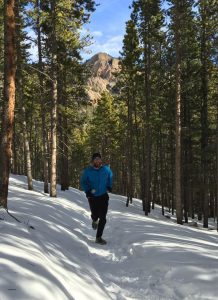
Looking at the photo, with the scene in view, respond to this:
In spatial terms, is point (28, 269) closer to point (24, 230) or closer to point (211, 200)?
point (24, 230)

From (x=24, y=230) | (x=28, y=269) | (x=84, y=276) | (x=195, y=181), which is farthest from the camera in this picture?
(x=195, y=181)

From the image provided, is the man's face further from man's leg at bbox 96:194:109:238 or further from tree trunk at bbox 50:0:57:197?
tree trunk at bbox 50:0:57:197

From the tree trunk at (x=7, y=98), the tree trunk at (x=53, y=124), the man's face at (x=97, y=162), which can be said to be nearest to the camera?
the man's face at (x=97, y=162)

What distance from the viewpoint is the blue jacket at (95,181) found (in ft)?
30.1

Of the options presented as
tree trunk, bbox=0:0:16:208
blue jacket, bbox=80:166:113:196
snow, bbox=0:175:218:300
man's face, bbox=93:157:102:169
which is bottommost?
snow, bbox=0:175:218:300

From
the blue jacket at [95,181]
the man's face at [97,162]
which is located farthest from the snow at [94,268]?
the man's face at [97,162]

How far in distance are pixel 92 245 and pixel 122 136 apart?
3832cm

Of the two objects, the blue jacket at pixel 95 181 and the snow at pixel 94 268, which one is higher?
the blue jacket at pixel 95 181

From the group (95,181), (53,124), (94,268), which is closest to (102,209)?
(95,181)

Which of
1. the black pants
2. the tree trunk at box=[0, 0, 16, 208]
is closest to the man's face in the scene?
the black pants

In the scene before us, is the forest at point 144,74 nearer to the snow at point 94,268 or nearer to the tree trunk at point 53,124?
the tree trunk at point 53,124

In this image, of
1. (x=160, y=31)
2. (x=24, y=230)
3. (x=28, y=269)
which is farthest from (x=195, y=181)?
(x=28, y=269)

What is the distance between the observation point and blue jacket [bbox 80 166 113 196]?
917cm

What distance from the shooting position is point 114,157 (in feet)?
181
